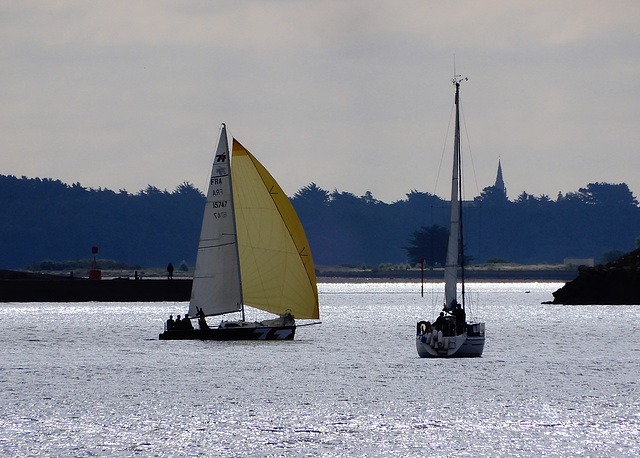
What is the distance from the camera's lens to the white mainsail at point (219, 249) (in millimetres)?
76062

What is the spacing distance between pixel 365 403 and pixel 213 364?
18.7 metres

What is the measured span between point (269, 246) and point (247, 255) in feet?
6.00

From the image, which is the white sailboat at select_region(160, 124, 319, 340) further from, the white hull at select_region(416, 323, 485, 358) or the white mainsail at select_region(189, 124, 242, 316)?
the white hull at select_region(416, 323, 485, 358)

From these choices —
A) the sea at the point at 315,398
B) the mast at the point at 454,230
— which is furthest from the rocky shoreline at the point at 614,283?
the mast at the point at 454,230

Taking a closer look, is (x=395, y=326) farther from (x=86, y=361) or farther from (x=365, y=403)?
(x=365, y=403)

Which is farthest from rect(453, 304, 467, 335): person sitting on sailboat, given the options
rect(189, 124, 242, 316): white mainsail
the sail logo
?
the sail logo

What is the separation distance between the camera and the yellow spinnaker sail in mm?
74125

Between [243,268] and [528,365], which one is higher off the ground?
[243,268]

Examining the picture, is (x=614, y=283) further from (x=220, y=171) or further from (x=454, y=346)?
(x=454, y=346)

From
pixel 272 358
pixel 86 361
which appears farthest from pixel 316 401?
pixel 86 361

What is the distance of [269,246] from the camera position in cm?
7550

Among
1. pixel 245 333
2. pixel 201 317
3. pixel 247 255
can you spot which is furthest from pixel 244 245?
pixel 245 333

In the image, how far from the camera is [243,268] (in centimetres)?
7675

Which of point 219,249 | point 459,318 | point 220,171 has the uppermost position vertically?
point 220,171
